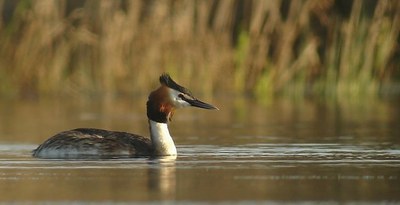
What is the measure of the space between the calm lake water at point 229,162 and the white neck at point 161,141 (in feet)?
0.55

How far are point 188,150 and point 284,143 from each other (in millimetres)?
1242

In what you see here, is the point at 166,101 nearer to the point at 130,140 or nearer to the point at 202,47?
the point at 130,140

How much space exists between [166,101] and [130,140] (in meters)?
0.53

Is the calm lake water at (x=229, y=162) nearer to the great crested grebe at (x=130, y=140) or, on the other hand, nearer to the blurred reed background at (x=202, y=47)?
the great crested grebe at (x=130, y=140)

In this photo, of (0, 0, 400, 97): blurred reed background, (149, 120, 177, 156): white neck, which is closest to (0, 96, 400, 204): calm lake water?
(149, 120, 177, 156): white neck

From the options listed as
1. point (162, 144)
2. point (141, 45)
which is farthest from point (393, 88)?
point (162, 144)

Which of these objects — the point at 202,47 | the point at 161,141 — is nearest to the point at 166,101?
the point at 161,141

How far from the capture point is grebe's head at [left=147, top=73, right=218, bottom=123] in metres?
13.1

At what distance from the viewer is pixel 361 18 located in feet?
75.3

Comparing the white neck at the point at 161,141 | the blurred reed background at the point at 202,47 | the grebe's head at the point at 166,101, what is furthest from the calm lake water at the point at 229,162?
the blurred reed background at the point at 202,47

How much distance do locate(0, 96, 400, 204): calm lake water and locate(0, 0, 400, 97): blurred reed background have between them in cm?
243

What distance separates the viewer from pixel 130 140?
1288cm

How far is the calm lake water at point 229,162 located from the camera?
30.7 ft

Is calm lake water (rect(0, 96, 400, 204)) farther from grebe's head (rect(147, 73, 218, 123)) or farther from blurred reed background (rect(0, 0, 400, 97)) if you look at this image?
blurred reed background (rect(0, 0, 400, 97))
